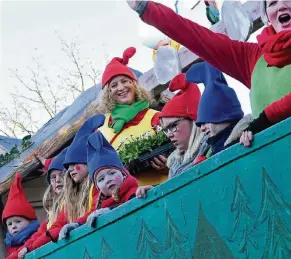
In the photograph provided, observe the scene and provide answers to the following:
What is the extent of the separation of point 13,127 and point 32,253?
16.2 metres

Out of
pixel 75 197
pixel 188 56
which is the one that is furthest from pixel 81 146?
pixel 188 56

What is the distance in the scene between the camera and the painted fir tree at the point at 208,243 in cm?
263

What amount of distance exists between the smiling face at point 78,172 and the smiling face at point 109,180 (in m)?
0.75

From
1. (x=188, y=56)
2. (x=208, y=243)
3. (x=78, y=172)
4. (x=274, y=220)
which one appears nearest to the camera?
(x=274, y=220)

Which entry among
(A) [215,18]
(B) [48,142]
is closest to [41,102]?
(B) [48,142]

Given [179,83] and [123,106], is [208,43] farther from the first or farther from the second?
[123,106]

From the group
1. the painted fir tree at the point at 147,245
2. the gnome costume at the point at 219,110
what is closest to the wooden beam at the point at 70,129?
the gnome costume at the point at 219,110

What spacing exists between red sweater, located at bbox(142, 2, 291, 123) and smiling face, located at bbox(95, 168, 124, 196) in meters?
0.95

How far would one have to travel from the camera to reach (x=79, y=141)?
484 centimetres

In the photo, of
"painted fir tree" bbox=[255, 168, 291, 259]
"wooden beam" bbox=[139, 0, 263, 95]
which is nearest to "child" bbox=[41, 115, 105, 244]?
"wooden beam" bbox=[139, 0, 263, 95]

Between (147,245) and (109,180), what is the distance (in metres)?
1.05

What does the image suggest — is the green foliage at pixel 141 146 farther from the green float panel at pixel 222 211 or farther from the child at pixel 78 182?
the green float panel at pixel 222 211

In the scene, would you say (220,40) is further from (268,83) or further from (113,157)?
(113,157)

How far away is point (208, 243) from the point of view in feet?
8.90
